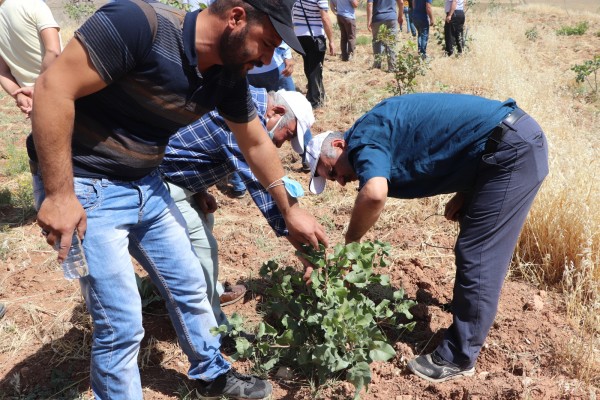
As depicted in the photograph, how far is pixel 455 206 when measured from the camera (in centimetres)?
312

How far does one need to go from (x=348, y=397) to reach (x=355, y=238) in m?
0.77

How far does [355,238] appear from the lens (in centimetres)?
279

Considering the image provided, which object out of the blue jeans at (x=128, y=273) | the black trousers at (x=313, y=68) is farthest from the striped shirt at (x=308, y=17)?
the blue jeans at (x=128, y=273)

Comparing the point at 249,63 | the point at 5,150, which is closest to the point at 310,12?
the point at 5,150

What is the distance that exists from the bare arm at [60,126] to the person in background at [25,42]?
2.52 meters

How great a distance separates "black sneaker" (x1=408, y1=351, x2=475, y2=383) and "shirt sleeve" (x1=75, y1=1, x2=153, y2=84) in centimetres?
199

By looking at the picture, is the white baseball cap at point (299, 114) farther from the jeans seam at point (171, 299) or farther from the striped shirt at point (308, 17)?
the striped shirt at point (308, 17)

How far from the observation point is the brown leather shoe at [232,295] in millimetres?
3516

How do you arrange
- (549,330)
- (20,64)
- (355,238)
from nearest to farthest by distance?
1. (355,238)
2. (549,330)
3. (20,64)

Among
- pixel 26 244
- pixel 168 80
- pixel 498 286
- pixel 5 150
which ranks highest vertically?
pixel 168 80

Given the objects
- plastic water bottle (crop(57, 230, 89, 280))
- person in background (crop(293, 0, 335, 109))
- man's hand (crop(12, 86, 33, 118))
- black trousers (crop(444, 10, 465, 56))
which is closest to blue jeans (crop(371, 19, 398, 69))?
black trousers (crop(444, 10, 465, 56))

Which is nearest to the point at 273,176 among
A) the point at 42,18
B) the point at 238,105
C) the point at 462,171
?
the point at 238,105

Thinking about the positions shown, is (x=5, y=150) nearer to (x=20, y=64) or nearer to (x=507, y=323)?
(x=20, y=64)

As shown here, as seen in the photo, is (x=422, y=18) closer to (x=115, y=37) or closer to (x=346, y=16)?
(x=346, y=16)
